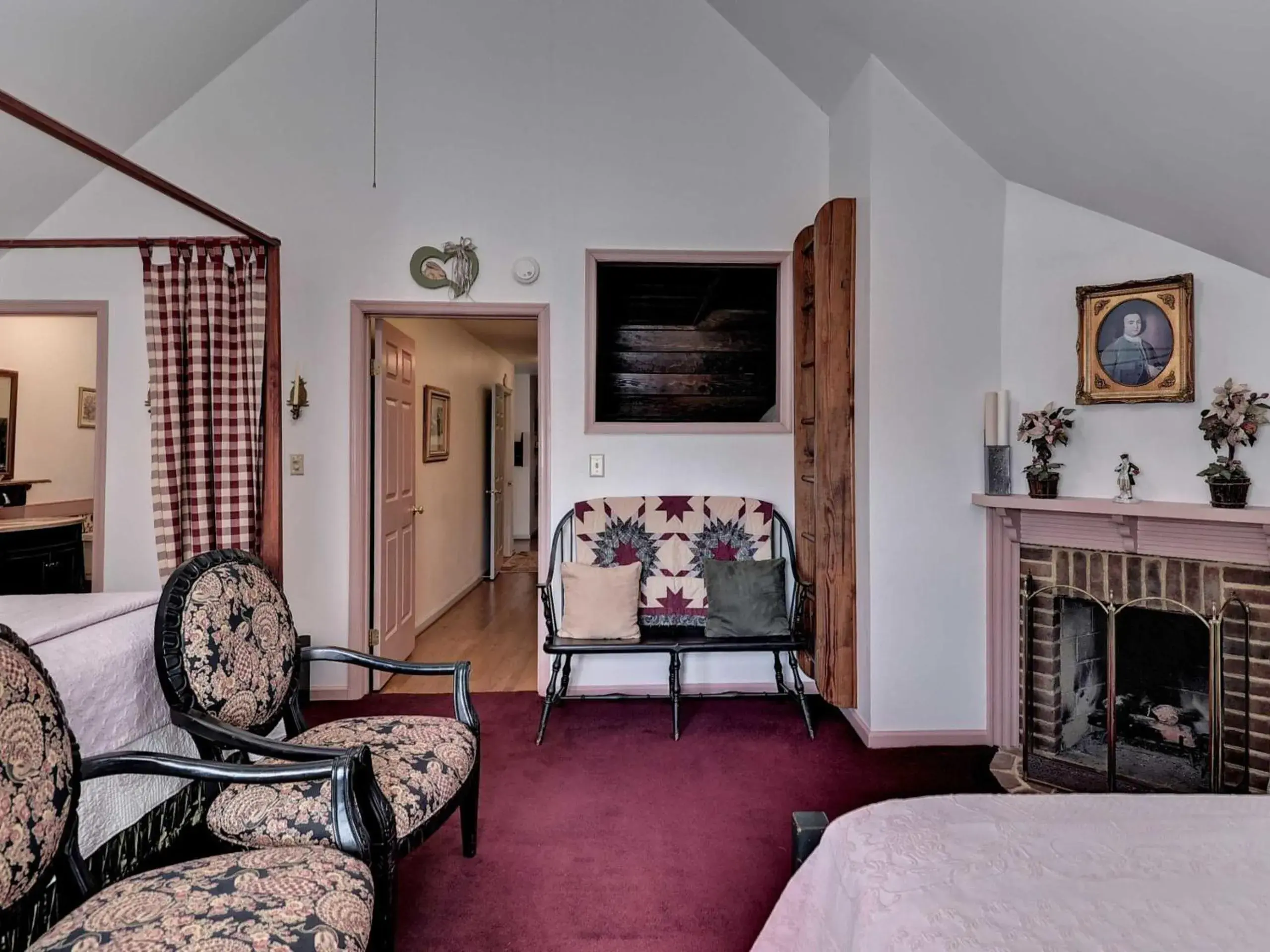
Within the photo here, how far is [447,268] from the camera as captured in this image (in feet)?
10.9

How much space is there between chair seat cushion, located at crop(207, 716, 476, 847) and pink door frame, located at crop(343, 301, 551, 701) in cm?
143

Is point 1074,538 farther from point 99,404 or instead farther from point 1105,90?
point 99,404

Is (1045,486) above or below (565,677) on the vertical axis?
above

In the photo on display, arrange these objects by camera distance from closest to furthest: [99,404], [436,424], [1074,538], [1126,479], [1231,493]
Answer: [1231,493], [1126,479], [1074,538], [99,404], [436,424]

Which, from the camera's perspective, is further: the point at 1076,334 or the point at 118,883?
the point at 1076,334

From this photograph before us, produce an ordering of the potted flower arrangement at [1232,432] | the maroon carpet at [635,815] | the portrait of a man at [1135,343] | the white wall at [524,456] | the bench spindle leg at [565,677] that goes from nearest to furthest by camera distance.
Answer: the maroon carpet at [635,815] < the potted flower arrangement at [1232,432] < the portrait of a man at [1135,343] < the bench spindle leg at [565,677] < the white wall at [524,456]

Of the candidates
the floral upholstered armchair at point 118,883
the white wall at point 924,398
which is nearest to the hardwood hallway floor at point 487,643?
the white wall at point 924,398

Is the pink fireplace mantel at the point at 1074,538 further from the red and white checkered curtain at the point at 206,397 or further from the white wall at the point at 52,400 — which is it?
the white wall at the point at 52,400

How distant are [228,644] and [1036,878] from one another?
1.86 metres

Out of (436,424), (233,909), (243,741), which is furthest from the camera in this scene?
(436,424)

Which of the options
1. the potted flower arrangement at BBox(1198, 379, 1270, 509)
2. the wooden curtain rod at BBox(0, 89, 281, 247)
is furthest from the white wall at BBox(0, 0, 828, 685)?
the potted flower arrangement at BBox(1198, 379, 1270, 509)

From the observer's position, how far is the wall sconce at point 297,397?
3.27m

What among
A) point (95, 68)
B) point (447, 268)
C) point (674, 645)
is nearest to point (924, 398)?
point (674, 645)

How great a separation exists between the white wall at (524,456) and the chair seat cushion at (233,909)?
7.77 meters
